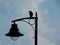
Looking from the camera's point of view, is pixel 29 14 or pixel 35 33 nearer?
pixel 35 33

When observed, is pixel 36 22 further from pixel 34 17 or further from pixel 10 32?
pixel 10 32

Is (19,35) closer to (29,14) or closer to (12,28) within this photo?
(12,28)

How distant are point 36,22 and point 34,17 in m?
0.38

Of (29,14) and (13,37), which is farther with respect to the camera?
(29,14)

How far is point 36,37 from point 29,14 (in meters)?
1.97

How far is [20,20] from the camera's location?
18.2 metres

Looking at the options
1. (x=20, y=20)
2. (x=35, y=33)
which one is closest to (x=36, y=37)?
(x=35, y=33)

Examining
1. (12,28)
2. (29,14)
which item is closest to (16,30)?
(12,28)

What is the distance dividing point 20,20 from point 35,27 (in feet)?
3.51

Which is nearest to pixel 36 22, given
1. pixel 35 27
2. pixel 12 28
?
pixel 35 27

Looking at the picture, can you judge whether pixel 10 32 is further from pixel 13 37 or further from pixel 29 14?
pixel 29 14

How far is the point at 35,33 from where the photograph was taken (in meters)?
17.6

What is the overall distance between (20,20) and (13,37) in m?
1.03

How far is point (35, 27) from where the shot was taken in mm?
17609
